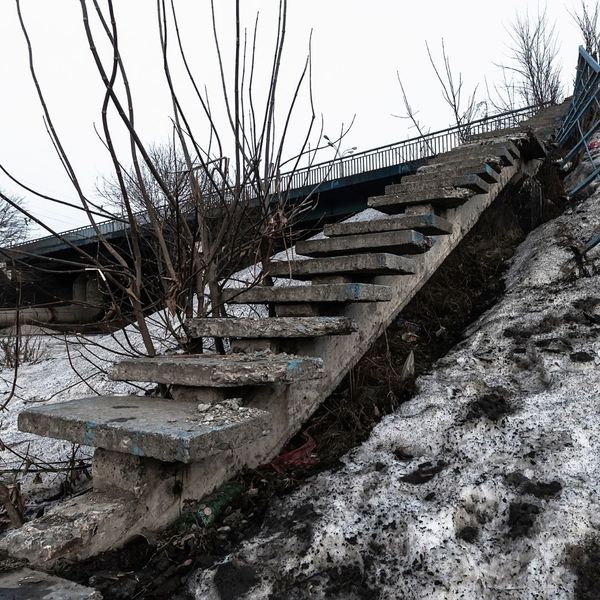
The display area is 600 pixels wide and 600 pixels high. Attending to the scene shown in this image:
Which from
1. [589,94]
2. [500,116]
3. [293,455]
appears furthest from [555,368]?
[500,116]

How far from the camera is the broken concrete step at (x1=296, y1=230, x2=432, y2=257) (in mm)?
2664

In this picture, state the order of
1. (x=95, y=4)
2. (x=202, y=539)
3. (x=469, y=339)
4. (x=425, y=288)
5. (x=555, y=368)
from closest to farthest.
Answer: (x=202, y=539) → (x=95, y=4) → (x=555, y=368) → (x=469, y=339) → (x=425, y=288)

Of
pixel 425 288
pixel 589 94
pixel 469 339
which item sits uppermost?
pixel 589 94

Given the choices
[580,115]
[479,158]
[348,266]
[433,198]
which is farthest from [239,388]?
[580,115]

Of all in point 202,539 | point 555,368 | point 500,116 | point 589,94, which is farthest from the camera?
point 500,116

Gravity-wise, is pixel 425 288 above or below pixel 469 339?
above

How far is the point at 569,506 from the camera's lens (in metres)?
1.42

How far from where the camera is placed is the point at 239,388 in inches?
72.1

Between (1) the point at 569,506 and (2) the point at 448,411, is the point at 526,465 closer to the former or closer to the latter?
(1) the point at 569,506

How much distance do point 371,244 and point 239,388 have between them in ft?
4.35

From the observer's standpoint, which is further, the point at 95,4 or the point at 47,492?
the point at 47,492

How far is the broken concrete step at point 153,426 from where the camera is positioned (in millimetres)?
1407

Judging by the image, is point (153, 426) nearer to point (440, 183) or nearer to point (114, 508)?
point (114, 508)

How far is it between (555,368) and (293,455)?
49.2 inches
